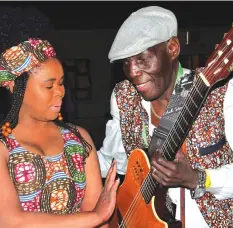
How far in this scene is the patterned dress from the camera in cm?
229

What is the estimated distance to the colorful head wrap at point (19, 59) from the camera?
2.28m

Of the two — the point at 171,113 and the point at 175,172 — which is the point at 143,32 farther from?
the point at 175,172

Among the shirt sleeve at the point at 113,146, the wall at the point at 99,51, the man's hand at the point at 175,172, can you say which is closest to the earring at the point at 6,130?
the man's hand at the point at 175,172

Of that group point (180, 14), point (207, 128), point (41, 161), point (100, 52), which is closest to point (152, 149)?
point (207, 128)

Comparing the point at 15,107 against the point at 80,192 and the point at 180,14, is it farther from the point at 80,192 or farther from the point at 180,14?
the point at 180,14

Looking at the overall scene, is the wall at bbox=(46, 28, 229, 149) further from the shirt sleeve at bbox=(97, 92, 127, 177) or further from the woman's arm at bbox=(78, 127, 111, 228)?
the woman's arm at bbox=(78, 127, 111, 228)

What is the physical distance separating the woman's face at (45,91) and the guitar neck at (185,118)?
0.62m

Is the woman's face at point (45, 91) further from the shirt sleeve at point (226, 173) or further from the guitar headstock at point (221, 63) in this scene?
the shirt sleeve at point (226, 173)

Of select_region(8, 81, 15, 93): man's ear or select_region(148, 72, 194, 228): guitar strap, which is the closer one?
select_region(8, 81, 15, 93): man's ear

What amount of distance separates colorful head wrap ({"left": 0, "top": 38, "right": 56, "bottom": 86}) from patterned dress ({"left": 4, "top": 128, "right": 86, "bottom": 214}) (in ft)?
0.94

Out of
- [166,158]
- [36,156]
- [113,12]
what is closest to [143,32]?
[166,158]

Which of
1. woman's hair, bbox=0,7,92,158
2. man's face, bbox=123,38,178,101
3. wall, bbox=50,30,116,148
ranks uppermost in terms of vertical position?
woman's hair, bbox=0,7,92,158

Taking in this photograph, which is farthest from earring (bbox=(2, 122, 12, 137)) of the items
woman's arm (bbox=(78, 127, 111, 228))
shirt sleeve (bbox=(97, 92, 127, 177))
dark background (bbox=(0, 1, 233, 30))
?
dark background (bbox=(0, 1, 233, 30))

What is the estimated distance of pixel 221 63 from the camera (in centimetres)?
243
